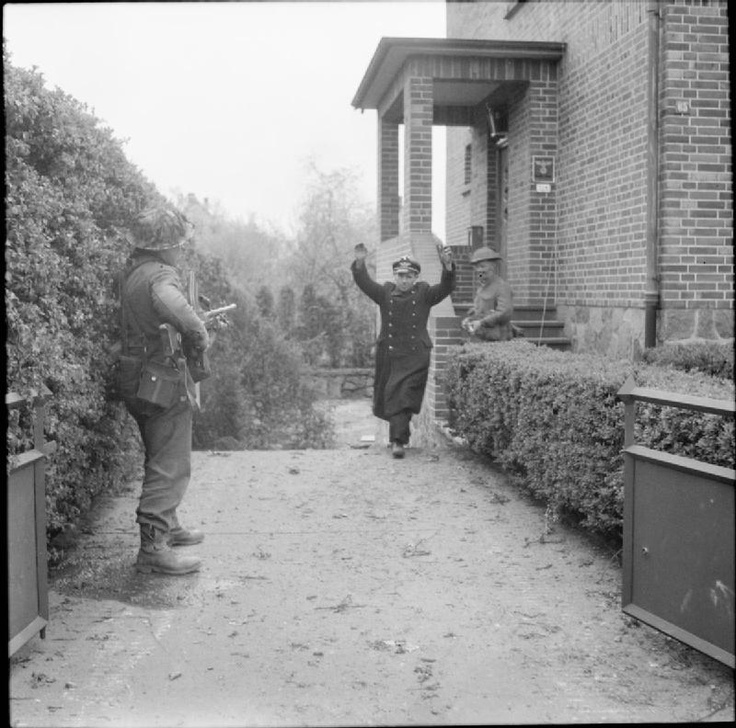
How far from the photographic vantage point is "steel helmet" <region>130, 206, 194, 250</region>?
546 centimetres

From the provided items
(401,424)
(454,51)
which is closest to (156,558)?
(401,424)

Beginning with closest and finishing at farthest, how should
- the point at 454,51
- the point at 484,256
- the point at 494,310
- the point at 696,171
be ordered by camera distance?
the point at 696,171
the point at 494,310
the point at 484,256
the point at 454,51

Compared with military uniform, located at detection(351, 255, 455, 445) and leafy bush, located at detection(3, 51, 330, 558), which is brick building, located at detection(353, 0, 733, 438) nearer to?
military uniform, located at detection(351, 255, 455, 445)

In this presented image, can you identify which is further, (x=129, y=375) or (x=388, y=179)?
(x=388, y=179)

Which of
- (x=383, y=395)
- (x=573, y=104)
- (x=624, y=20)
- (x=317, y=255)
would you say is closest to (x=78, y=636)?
(x=383, y=395)

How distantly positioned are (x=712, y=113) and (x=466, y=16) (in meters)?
9.12

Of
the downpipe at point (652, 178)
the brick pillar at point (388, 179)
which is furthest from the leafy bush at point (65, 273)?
the brick pillar at point (388, 179)

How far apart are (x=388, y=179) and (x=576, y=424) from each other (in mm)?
9576

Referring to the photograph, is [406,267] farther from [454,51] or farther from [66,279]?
[66,279]

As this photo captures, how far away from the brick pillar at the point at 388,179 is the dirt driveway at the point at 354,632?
8489 mm

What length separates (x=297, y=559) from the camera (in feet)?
19.5

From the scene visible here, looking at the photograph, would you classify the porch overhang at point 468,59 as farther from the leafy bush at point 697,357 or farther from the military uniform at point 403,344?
the leafy bush at point 697,357

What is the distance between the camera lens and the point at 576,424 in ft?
20.1

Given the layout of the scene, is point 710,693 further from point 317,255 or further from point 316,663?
point 317,255
